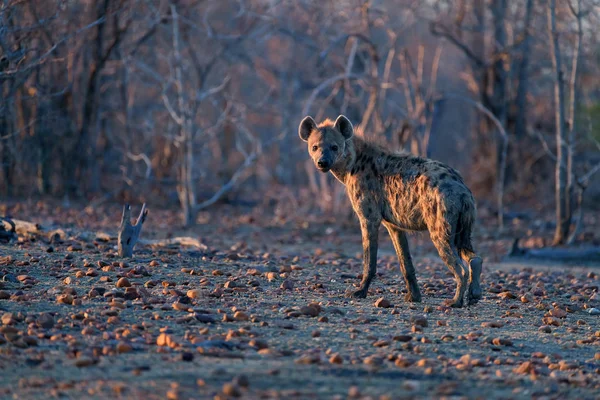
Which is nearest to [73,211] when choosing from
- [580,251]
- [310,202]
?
[310,202]

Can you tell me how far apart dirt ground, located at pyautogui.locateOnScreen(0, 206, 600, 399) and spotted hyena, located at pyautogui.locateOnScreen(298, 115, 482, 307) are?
376mm

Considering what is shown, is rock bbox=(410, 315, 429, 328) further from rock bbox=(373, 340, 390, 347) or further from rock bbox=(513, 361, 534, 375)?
rock bbox=(513, 361, 534, 375)

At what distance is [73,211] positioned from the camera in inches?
571

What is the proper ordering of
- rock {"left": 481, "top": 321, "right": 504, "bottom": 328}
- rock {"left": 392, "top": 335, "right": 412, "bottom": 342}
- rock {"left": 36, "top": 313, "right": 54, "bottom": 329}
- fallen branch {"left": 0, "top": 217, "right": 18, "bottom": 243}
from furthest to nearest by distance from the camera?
fallen branch {"left": 0, "top": 217, "right": 18, "bottom": 243} → rock {"left": 481, "top": 321, "right": 504, "bottom": 328} → rock {"left": 392, "top": 335, "right": 412, "bottom": 342} → rock {"left": 36, "top": 313, "right": 54, "bottom": 329}

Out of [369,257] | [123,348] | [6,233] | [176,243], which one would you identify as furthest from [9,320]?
[176,243]

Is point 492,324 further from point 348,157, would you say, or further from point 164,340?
point 164,340

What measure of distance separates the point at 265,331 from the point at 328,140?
2.42 meters

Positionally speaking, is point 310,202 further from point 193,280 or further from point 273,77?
point 193,280

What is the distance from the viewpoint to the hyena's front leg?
6977 mm

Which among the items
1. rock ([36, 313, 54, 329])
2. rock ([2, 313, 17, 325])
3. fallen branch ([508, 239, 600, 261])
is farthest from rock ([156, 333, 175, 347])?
fallen branch ([508, 239, 600, 261])

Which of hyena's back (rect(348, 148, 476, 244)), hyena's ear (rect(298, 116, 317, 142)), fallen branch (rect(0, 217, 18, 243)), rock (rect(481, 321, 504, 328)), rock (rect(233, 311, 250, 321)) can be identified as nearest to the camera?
rock (rect(233, 311, 250, 321))

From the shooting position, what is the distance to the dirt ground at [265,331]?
432cm

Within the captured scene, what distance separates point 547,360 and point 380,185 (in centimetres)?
237

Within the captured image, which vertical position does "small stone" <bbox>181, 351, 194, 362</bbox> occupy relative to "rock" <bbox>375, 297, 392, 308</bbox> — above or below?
below
